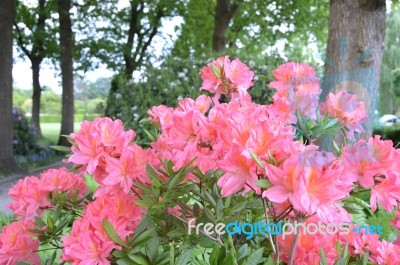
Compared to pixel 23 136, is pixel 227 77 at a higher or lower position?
higher

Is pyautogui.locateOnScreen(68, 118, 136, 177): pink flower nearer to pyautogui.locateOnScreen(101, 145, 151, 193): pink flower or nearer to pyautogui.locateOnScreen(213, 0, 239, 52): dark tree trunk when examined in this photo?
pyautogui.locateOnScreen(101, 145, 151, 193): pink flower

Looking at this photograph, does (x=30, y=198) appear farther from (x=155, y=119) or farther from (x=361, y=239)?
(x=361, y=239)

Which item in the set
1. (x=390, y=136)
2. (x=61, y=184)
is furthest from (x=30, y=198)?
(x=390, y=136)

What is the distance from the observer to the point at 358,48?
4695 mm

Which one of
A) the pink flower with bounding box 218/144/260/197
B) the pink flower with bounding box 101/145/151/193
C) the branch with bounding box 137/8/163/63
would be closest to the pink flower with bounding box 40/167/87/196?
the pink flower with bounding box 101/145/151/193

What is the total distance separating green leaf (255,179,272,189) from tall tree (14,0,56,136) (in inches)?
580

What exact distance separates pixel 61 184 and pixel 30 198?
0.11 m

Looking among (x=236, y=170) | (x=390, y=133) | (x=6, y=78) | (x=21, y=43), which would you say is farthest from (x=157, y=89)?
(x=21, y=43)

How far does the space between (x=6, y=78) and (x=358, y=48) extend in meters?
8.24

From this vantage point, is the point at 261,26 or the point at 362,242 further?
the point at 261,26

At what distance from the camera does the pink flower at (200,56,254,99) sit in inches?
74.5

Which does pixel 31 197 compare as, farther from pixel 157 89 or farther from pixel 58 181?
pixel 157 89

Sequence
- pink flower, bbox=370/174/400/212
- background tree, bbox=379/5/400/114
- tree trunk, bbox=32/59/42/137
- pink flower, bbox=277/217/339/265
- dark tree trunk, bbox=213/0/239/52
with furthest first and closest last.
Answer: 1. background tree, bbox=379/5/400/114
2. tree trunk, bbox=32/59/42/137
3. dark tree trunk, bbox=213/0/239/52
4. pink flower, bbox=277/217/339/265
5. pink flower, bbox=370/174/400/212

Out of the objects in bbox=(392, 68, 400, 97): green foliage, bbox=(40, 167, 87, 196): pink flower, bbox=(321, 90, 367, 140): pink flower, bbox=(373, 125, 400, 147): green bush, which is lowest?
bbox=(373, 125, 400, 147): green bush
